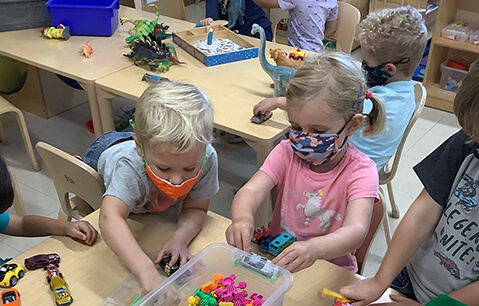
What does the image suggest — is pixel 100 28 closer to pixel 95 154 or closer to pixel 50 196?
pixel 50 196

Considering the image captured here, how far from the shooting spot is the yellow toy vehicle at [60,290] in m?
0.96

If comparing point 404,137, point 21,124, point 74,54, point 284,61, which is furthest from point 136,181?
point 21,124

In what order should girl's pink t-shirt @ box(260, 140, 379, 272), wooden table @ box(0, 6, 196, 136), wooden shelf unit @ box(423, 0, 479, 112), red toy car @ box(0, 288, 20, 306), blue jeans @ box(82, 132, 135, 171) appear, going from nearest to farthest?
red toy car @ box(0, 288, 20, 306), girl's pink t-shirt @ box(260, 140, 379, 272), blue jeans @ box(82, 132, 135, 171), wooden table @ box(0, 6, 196, 136), wooden shelf unit @ box(423, 0, 479, 112)

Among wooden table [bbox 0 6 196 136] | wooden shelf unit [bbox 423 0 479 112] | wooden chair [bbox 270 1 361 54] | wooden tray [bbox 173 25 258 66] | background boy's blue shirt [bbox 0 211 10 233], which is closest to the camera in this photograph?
background boy's blue shirt [bbox 0 211 10 233]

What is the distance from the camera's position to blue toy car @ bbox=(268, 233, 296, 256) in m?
1.07

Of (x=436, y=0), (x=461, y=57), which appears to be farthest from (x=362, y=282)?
(x=436, y=0)

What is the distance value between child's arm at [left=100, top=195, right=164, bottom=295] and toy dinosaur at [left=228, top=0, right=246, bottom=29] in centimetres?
185

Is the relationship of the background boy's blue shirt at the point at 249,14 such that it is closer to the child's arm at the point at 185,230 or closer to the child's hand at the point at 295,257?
the child's arm at the point at 185,230

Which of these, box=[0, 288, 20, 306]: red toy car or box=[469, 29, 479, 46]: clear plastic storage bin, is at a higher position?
box=[0, 288, 20, 306]: red toy car

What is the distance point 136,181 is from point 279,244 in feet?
1.23

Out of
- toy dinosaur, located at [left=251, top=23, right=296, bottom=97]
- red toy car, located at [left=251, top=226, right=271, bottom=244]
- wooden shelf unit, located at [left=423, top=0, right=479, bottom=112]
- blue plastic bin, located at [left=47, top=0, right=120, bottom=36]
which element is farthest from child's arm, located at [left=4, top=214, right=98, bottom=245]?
wooden shelf unit, located at [left=423, top=0, right=479, bottom=112]

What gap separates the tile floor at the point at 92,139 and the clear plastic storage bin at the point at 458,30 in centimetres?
51

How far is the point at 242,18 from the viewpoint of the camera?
281 centimetres

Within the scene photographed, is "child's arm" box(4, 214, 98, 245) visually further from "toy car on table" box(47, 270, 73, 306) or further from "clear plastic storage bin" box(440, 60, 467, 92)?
"clear plastic storage bin" box(440, 60, 467, 92)
